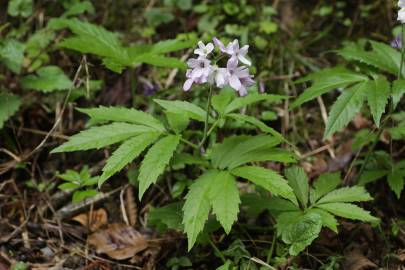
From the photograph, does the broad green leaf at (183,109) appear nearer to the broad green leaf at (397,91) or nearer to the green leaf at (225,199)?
the green leaf at (225,199)

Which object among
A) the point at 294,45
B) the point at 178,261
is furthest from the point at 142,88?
the point at 178,261

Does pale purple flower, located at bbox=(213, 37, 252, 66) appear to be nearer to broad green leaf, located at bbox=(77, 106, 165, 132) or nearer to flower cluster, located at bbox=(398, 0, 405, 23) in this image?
broad green leaf, located at bbox=(77, 106, 165, 132)

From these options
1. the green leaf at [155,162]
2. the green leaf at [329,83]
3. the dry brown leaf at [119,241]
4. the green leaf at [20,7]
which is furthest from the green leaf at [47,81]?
the green leaf at [329,83]

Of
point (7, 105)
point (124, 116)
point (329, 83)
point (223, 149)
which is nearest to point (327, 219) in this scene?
point (223, 149)

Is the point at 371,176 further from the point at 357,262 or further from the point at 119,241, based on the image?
the point at 119,241

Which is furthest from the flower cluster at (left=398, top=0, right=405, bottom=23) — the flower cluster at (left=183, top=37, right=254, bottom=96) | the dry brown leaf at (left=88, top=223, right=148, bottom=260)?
the dry brown leaf at (left=88, top=223, right=148, bottom=260)

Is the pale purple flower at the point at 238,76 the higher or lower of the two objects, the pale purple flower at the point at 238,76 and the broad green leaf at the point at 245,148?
the higher
